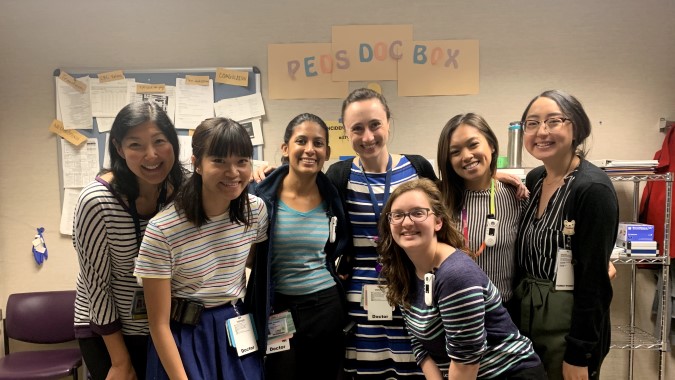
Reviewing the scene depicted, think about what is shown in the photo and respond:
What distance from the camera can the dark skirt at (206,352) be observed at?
4.19ft

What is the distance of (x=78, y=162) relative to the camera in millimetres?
2703

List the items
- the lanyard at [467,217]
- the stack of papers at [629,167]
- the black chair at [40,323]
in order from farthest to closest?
the black chair at [40,323] → the stack of papers at [629,167] → the lanyard at [467,217]

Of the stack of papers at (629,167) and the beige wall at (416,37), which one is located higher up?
the beige wall at (416,37)

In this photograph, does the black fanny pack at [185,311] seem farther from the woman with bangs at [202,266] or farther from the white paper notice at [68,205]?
the white paper notice at [68,205]

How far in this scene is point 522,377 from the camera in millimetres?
1311

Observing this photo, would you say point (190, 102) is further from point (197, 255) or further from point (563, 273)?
point (563, 273)

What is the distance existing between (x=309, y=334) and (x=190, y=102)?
182cm

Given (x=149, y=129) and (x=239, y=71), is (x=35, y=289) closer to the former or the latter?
(x=239, y=71)

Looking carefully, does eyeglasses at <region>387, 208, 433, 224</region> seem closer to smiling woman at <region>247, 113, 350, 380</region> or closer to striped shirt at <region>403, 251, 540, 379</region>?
striped shirt at <region>403, 251, 540, 379</region>

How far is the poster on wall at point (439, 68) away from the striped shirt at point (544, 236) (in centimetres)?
122

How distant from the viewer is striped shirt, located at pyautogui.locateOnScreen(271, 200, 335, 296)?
1.55m

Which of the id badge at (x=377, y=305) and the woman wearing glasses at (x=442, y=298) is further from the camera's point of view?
the id badge at (x=377, y=305)

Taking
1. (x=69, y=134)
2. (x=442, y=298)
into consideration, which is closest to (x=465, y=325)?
(x=442, y=298)

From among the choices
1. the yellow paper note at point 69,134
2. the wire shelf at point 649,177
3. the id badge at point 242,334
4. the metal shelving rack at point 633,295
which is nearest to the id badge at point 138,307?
the id badge at point 242,334
